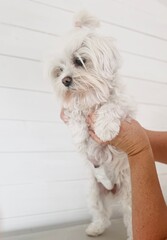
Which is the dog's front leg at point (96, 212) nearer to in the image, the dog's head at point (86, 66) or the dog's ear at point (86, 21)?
the dog's head at point (86, 66)

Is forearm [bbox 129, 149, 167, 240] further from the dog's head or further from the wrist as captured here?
the dog's head

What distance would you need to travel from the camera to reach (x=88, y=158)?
117 cm

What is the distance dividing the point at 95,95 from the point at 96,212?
1.62 ft

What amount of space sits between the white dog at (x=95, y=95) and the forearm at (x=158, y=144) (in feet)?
0.66

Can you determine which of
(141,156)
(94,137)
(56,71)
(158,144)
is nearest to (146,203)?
(141,156)

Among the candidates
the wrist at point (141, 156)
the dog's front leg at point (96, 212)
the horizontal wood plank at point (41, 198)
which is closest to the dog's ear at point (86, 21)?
the wrist at point (141, 156)

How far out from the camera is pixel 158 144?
1316 millimetres

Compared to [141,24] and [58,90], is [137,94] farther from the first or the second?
[58,90]

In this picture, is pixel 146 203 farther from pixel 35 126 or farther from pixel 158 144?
pixel 35 126

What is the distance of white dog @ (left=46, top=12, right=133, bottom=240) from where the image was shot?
101cm

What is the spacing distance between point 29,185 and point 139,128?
56 cm

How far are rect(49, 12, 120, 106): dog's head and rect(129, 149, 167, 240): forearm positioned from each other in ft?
0.77

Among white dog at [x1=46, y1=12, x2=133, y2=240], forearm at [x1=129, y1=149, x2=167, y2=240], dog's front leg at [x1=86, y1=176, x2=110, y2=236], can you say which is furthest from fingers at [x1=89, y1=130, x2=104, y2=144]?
dog's front leg at [x1=86, y1=176, x2=110, y2=236]

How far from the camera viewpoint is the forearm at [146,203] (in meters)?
0.96
